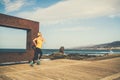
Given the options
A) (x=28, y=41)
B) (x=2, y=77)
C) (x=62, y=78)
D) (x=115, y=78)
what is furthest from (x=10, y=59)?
(x=115, y=78)

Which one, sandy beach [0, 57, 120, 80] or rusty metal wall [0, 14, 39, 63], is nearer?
sandy beach [0, 57, 120, 80]

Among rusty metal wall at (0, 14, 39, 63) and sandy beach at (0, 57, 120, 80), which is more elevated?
rusty metal wall at (0, 14, 39, 63)

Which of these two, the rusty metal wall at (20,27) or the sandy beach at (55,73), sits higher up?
the rusty metal wall at (20,27)

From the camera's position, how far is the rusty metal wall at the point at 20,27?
33.6 ft

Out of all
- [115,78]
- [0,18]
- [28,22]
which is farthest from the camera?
[28,22]

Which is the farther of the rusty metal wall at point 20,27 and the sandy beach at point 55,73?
the rusty metal wall at point 20,27

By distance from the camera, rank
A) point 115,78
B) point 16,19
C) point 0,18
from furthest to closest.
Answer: point 16,19
point 0,18
point 115,78

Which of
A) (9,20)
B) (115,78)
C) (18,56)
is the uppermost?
(9,20)

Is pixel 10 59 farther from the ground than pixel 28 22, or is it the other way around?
pixel 28 22

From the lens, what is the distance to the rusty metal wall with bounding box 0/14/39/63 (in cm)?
1026

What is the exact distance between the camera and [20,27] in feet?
36.4

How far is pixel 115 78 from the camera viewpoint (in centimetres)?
607

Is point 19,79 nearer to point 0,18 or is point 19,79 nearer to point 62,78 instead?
point 62,78

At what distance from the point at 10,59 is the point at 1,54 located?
2.45 ft
